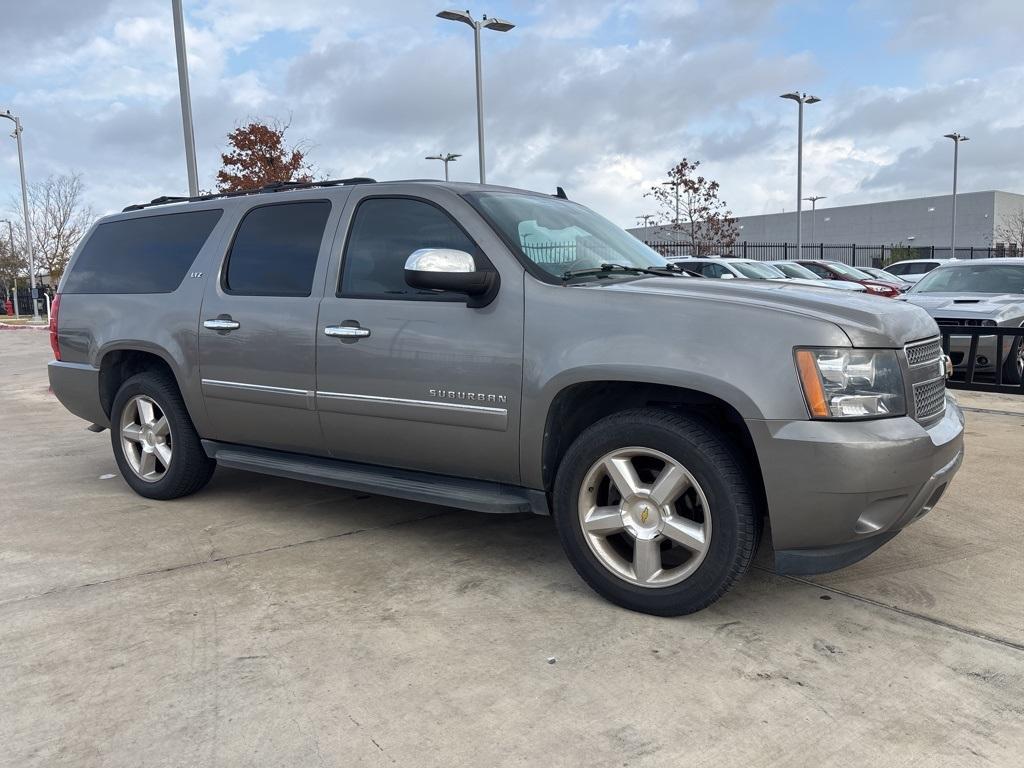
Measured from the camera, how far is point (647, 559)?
349 cm

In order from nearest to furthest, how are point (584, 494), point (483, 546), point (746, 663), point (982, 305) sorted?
point (746, 663), point (584, 494), point (483, 546), point (982, 305)

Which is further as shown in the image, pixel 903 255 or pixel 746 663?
pixel 903 255

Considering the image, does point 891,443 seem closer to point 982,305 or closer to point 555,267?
point 555,267

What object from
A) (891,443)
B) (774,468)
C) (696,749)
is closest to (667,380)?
(774,468)

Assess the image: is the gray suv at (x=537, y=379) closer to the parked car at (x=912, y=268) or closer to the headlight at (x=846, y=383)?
the headlight at (x=846, y=383)

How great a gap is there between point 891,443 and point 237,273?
11.4ft

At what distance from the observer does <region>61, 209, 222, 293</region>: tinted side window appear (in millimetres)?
5195

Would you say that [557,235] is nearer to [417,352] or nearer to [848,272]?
[417,352]

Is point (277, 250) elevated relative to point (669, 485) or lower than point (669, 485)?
elevated

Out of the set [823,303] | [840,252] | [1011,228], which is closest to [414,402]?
[823,303]

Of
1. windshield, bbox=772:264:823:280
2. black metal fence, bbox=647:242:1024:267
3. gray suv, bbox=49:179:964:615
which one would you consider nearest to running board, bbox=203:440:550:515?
gray suv, bbox=49:179:964:615

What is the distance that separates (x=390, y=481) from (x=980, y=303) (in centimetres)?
864

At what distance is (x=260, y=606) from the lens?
367cm

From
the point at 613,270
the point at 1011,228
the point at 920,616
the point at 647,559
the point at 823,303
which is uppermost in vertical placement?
the point at 1011,228
